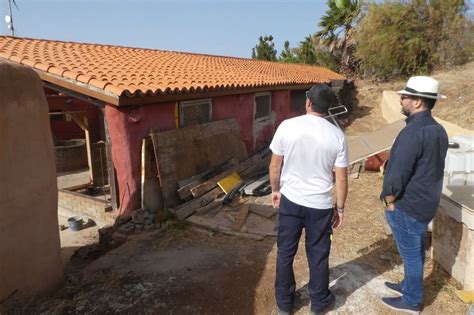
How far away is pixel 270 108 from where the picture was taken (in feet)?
39.3

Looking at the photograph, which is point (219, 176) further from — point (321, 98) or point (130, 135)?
point (321, 98)

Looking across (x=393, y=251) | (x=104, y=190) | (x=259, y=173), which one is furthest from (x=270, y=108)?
(x=393, y=251)

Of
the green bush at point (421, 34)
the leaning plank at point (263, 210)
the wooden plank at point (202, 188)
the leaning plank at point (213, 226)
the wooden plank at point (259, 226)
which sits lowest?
the wooden plank at point (259, 226)

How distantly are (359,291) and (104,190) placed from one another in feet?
24.6

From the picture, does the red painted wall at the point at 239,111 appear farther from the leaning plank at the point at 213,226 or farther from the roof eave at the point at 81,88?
the roof eave at the point at 81,88

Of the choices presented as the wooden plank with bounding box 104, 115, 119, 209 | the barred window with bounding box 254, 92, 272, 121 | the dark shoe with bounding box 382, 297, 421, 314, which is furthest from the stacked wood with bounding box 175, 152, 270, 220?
the dark shoe with bounding box 382, 297, 421, 314

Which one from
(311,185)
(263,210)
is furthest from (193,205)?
(311,185)

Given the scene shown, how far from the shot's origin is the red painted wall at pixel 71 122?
1005cm

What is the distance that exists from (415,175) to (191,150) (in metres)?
4.83

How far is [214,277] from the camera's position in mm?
4250

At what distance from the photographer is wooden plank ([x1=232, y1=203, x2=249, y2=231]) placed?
598 cm

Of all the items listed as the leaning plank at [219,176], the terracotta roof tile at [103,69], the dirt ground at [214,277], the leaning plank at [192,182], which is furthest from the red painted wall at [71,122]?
the dirt ground at [214,277]

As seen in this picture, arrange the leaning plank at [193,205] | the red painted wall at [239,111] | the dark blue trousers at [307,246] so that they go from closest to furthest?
1. the dark blue trousers at [307,246]
2. the leaning plank at [193,205]
3. the red painted wall at [239,111]

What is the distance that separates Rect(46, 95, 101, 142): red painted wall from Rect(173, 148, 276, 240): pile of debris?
461 centimetres
